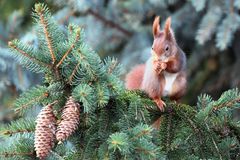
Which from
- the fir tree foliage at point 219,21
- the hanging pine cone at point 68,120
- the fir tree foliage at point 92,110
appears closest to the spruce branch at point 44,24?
the fir tree foliage at point 92,110

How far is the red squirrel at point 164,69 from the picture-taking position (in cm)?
170

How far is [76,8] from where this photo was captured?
8.96 ft

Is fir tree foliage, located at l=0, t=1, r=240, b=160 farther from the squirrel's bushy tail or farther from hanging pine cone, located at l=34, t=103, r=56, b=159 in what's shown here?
the squirrel's bushy tail

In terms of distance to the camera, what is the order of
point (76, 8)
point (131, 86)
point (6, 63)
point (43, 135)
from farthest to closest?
1. point (76, 8)
2. point (6, 63)
3. point (131, 86)
4. point (43, 135)

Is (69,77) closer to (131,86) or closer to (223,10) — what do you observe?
(131,86)

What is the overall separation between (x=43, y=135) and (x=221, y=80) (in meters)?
2.09

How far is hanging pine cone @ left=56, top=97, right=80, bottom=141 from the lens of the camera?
118cm

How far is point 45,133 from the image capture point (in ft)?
3.93

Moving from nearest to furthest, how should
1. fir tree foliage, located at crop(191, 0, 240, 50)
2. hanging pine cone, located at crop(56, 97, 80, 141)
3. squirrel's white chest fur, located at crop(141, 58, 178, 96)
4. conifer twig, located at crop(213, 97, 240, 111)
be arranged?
hanging pine cone, located at crop(56, 97, 80, 141) → conifer twig, located at crop(213, 97, 240, 111) → squirrel's white chest fur, located at crop(141, 58, 178, 96) → fir tree foliage, located at crop(191, 0, 240, 50)

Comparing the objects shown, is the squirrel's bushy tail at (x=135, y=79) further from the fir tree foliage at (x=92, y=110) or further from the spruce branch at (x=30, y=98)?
the spruce branch at (x=30, y=98)

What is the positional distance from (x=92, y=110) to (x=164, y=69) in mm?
544

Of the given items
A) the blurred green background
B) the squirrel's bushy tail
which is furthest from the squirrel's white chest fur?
the blurred green background

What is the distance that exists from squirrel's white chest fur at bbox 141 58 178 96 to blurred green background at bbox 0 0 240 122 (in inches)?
31.7

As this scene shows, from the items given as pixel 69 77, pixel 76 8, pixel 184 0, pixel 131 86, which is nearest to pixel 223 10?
pixel 184 0
